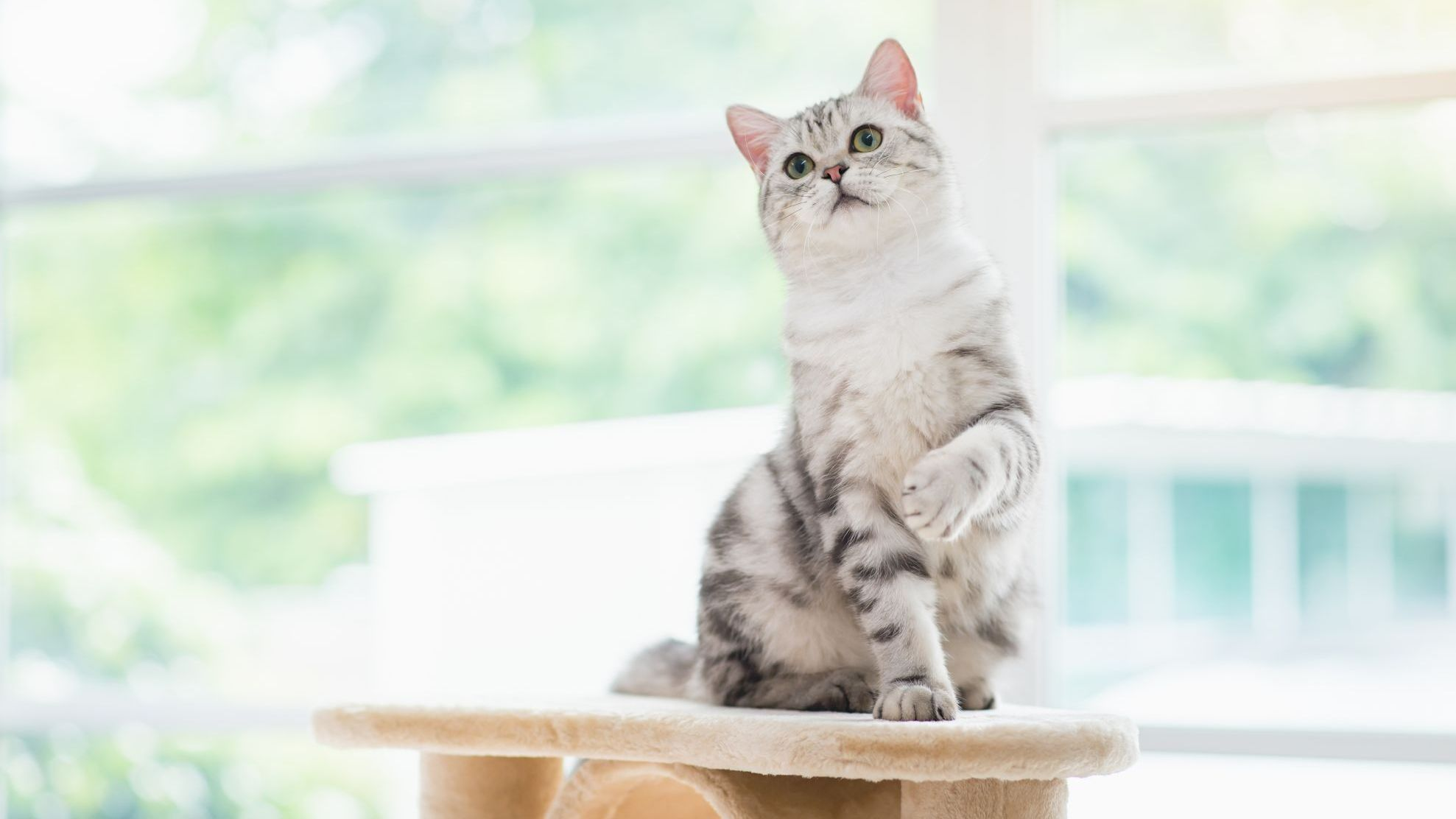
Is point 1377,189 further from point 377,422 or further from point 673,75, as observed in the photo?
point 377,422

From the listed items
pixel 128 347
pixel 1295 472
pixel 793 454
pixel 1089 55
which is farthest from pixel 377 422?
pixel 1295 472

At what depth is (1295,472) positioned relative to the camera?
188 cm

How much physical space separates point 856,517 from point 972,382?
189 millimetres

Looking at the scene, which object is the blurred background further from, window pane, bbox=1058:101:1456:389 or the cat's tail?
the cat's tail

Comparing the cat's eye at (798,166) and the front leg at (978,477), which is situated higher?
the cat's eye at (798,166)

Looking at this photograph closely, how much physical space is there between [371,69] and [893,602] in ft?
5.87

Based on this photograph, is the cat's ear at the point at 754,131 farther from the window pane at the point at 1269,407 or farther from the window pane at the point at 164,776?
the window pane at the point at 164,776

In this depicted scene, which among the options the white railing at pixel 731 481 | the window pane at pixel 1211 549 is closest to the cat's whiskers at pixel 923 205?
the white railing at pixel 731 481

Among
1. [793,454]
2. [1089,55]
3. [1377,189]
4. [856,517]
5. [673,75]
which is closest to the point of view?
[856,517]

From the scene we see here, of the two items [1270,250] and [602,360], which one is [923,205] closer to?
Result: [1270,250]

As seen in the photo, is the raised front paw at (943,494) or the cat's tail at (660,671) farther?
the cat's tail at (660,671)

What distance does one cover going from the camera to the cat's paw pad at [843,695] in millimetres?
1335

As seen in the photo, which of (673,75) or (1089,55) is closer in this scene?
(1089,55)

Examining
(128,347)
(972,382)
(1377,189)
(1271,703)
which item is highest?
(1377,189)
